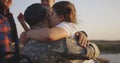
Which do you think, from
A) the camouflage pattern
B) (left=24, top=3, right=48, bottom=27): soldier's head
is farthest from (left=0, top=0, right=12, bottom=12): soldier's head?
the camouflage pattern

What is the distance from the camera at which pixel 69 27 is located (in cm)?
414

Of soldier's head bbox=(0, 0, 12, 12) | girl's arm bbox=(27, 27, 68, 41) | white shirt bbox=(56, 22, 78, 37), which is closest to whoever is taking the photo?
girl's arm bbox=(27, 27, 68, 41)

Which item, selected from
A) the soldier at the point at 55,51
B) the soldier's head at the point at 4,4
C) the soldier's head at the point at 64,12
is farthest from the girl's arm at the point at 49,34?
the soldier's head at the point at 4,4

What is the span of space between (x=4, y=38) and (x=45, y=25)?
1.26 metres

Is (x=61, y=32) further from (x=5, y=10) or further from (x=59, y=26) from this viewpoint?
(x=5, y=10)

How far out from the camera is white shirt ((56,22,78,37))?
13.5ft

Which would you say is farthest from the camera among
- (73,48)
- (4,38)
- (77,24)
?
(4,38)

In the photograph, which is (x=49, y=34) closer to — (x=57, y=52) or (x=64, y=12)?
(x=57, y=52)

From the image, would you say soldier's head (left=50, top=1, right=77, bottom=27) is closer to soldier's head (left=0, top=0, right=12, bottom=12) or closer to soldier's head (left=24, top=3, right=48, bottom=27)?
soldier's head (left=24, top=3, right=48, bottom=27)

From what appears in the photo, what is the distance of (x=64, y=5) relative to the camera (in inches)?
166

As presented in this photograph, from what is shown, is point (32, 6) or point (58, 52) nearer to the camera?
point (58, 52)

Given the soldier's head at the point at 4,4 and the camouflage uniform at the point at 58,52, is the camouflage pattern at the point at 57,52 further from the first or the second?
the soldier's head at the point at 4,4

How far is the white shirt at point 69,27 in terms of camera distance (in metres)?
4.12

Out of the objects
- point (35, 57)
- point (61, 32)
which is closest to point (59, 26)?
point (61, 32)
